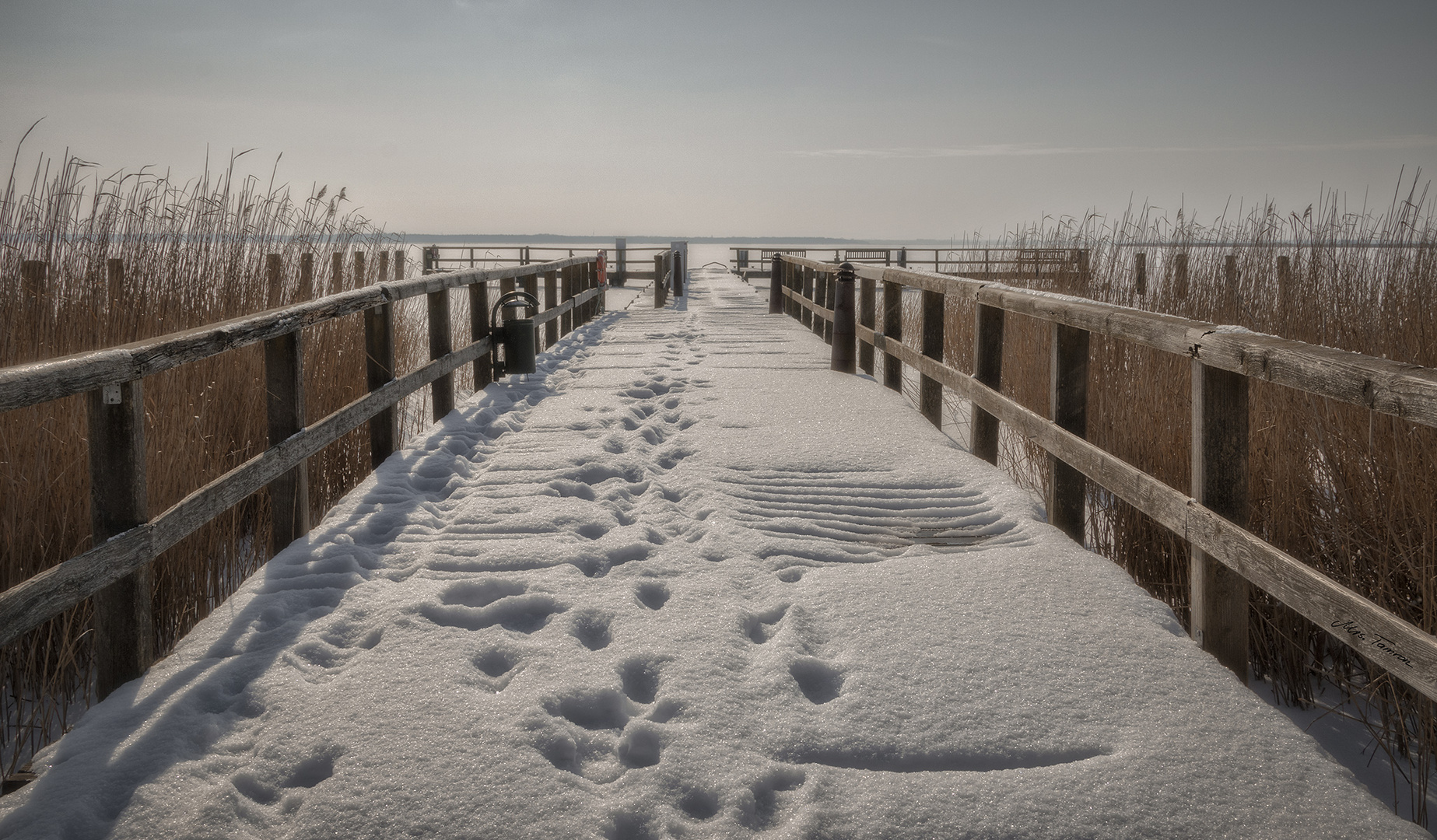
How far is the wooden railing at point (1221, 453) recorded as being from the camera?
6.83 ft

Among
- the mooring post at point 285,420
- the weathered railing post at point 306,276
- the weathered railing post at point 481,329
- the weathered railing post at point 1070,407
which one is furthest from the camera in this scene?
the weathered railing post at point 481,329

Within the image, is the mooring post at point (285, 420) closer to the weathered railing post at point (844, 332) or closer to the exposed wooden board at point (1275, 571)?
the exposed wooden board at point (1275, 571)

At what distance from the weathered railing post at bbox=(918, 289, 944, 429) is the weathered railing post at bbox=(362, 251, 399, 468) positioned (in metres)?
3.24

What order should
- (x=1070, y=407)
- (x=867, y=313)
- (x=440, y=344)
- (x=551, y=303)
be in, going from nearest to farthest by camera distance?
1. (x=1070, y=407)
2. (x=440, y=344)
3. (x=867, y=313)
4. (x=551, y=303)

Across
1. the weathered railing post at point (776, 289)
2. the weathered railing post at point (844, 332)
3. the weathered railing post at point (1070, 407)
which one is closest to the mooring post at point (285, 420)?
the weathered railing post at point (1070, 407)

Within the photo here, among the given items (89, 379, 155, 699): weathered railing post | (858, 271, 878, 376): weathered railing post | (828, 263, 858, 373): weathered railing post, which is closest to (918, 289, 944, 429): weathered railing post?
(858, 271, 878, 376): weathered railing post

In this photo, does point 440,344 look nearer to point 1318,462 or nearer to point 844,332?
point 844,332

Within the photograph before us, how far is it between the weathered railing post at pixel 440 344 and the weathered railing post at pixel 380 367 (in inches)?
42.5

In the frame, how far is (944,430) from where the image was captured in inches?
294

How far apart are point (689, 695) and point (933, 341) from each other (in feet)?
13.8

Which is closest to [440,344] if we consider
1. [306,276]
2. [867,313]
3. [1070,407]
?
[306,276]

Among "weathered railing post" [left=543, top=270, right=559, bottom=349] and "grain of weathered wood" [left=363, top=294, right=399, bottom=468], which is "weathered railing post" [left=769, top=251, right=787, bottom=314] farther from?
"grain of weathered wood" [left=363, top=294, right=399, bottom=468]

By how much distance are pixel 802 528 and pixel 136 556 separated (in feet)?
7.80

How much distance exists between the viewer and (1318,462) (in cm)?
375
